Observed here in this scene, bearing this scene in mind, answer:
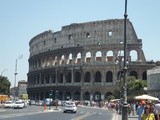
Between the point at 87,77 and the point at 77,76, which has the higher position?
the point at 77,76

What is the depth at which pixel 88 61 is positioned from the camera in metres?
96.9

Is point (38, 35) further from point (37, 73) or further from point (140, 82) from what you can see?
point (140, 82)

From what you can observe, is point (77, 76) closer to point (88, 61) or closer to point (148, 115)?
point (88, 61)

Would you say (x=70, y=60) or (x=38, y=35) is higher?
(x=38, y=35)

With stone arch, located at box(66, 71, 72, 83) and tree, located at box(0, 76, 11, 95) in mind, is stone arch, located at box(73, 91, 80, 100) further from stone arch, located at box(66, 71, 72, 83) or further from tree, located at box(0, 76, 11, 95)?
tree, located at box(0, 76, 11, 95)

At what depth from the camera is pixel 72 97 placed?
9669 centimetres

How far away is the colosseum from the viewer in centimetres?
9138

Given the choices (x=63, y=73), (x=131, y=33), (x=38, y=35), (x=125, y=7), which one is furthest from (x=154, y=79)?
(x=38, y=35)

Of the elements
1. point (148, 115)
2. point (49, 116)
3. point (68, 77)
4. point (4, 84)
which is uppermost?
point (68, 77)

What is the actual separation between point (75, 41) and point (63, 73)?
26.1 feet

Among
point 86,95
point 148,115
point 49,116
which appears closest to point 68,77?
point 86,95

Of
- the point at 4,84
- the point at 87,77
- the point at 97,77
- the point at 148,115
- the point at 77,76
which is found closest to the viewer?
the point at 148,115

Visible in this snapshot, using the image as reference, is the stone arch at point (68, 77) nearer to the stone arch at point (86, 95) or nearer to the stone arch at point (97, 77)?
the stone arch at point (86, 95)

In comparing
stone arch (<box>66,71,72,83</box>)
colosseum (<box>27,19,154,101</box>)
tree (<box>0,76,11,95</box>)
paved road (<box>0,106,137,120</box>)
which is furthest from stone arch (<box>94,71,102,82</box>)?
paved road (<box>0,106,137,120</box>)
